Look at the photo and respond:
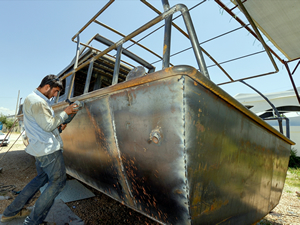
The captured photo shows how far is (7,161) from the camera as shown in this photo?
5039 millimetres

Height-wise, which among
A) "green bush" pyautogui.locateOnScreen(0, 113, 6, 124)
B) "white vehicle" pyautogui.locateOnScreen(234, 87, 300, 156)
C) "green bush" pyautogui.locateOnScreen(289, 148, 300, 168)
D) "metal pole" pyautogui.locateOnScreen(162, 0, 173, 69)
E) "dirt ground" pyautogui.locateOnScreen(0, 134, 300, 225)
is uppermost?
"white vehicle" pyautogui.locateOnScreen(234, 87, 300, 156)

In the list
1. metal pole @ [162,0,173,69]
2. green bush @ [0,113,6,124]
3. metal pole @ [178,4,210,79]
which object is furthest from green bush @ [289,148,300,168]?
green bush @ [0,113,6,124]

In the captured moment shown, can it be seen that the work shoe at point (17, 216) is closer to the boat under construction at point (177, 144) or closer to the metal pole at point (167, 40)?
the boat under construction at point (177, 144)

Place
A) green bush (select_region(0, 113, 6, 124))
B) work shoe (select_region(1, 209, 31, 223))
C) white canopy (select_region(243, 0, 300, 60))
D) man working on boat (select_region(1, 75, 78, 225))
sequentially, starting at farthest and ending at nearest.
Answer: green bush (select_region(0, 113, 6, 124))
white canopy (select_region(243, 0, 300, 60))
work shoe (select_region(1, 209, 31, 223))
man working on boat (select_region(1, 75, 78, 225))

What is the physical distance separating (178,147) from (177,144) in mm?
20

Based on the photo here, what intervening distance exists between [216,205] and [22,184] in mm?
3617

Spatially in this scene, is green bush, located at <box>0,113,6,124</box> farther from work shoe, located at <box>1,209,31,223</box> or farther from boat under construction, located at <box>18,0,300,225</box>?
boat under construction, located at <box>18,0,300,225</box>

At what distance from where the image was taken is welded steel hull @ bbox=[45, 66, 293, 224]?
3.63 feet

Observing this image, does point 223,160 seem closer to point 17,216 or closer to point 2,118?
point 17,216

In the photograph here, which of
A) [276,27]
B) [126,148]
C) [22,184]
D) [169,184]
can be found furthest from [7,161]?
[276,27]

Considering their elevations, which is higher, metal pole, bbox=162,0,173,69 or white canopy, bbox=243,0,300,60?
white canopy, bbox=243,0,300,60

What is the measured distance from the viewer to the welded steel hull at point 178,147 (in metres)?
1.11

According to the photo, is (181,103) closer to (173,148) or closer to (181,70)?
(181,70)

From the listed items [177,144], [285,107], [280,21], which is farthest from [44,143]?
[285,107]
